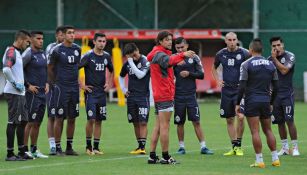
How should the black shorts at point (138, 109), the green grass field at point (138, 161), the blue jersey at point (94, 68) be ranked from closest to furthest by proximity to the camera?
1. the green grass field at point (138, 161)
2. the blue jersey at point (94, 68)
3. the black shorts at point (138, 109)

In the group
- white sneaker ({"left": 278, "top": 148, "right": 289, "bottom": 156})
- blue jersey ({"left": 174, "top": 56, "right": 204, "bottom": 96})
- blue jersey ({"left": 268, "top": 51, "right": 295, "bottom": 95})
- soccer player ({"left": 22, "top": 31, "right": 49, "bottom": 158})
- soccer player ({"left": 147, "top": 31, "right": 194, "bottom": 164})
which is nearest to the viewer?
soccer player ({"left": 147, "top": 31, "right": 194, "bottom": 164})

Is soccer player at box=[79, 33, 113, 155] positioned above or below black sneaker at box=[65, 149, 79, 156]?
above

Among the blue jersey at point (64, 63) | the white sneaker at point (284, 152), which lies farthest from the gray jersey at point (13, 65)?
the white sneaker at point (284, 152)

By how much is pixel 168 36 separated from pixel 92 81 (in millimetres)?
2962

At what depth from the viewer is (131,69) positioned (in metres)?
18.0

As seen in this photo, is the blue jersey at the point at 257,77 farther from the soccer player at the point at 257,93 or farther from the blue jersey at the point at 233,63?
the blue jersey at the point at 233,63

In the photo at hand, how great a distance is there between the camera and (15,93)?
52.3ft

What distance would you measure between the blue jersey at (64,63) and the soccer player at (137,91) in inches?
43.0

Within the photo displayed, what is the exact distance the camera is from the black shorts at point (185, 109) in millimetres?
17703

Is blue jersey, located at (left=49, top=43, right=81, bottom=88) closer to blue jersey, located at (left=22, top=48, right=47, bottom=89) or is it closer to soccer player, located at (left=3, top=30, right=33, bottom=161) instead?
blue jersey, located at (left=22, top=48, right=47, bottom=89)

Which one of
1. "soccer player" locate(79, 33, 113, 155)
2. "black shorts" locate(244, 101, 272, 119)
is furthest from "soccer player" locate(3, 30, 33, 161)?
"black shorts" locate(244, 101, 272, 119)

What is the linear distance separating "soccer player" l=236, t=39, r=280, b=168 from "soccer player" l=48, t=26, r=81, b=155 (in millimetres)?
3889

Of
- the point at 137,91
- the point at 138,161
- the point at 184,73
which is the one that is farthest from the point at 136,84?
the point at 138,161

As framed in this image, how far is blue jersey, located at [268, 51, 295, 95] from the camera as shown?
56.5 ft
